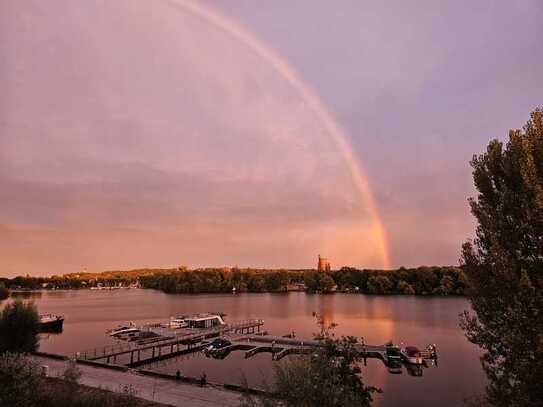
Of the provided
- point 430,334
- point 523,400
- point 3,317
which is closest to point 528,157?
point 523,400

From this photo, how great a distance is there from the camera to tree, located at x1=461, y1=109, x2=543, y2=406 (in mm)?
11727

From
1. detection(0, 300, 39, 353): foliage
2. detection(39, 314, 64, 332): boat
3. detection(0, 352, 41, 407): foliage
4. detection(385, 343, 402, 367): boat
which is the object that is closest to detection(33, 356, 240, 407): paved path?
detection(0, 300, 39, 353): foliage

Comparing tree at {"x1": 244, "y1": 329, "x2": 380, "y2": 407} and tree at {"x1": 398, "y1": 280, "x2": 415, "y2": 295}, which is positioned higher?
tree at {"x1": 244, "y1": 329, "x2": 380, "y2": 407}

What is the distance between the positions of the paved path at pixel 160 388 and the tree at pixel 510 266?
44.8 feet

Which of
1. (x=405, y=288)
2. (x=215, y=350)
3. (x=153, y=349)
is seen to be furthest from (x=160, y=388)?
(x=405, y=288)

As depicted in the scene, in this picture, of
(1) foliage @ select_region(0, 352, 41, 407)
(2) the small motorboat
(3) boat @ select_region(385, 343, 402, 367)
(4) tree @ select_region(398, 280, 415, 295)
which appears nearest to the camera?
(1) foliage @ select_region(0, 352, 41, 407)

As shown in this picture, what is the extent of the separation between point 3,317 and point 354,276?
15532 centimetres

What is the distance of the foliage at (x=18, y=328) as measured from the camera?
32.9 metres

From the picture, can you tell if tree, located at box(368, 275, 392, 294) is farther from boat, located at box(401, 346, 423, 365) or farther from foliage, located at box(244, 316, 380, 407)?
foliage, located at box(244, 316, 380, 407)

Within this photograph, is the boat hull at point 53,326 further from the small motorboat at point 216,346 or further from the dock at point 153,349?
the small motorboat at point 216,346

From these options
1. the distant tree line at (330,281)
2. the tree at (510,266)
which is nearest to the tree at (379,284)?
the distant tree line at (330,281)

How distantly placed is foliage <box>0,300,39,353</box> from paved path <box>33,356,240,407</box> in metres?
4.22

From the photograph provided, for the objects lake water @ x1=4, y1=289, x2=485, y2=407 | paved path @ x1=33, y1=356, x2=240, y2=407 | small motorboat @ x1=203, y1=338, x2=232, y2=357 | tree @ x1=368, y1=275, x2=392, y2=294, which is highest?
tree @ x1=368, y1=275, x2=392, y2=294

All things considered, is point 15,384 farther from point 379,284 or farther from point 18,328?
point 379,284
